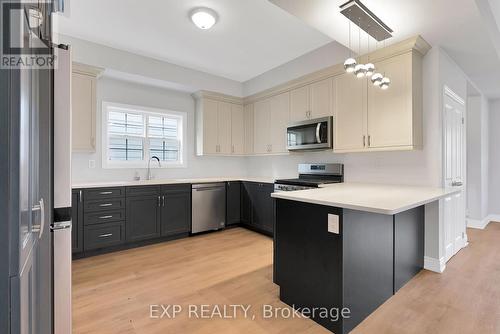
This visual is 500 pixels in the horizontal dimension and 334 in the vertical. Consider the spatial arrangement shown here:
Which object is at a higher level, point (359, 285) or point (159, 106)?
point (159, 106)

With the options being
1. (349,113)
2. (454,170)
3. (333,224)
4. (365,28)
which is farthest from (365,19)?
(454,170)

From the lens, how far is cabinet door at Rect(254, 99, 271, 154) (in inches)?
181

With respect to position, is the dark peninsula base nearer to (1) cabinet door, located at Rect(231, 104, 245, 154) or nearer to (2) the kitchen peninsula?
(2) the kitchen peninsula

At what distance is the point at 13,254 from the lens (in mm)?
650

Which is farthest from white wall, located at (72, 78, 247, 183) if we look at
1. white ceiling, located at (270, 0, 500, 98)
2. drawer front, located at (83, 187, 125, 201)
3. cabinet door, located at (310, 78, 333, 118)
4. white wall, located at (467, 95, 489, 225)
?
white wall, located at (467, 95, 489, 225)

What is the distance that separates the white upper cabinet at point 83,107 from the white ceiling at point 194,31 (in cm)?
48

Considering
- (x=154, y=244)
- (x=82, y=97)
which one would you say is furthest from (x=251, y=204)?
(x=82, y=97)

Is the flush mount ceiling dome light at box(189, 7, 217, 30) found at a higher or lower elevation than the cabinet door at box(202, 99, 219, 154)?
higher

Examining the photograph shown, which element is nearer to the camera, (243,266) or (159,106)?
(243,266)

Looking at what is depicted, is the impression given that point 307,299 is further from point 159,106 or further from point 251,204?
point 159,106

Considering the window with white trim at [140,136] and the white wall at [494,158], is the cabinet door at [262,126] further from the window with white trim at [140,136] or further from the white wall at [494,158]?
the white wall at [494,158]

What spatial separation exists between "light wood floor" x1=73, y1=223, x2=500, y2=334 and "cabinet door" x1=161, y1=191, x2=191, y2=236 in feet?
1.23

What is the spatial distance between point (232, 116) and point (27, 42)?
4.28 meters

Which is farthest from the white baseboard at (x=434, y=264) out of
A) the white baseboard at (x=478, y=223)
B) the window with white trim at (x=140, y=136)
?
the window with white trim at (x=140, y=136)
